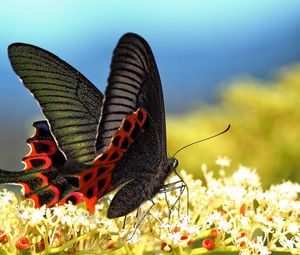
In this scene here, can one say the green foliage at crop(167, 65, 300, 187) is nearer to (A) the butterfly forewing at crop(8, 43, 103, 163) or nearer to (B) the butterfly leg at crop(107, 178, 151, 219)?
(B) the butterfly leg at crop(107, 178, 151, 219)

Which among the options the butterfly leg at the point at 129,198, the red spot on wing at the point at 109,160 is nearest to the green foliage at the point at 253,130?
the butterfly leg at the point at 129,198

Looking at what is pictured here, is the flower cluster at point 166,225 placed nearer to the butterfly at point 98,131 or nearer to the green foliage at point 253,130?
the butterfly at point 98,131

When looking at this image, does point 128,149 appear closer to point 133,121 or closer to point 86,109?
point 133,121

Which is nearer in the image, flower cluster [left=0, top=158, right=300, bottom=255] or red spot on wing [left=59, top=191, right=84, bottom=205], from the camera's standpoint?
flower cluster [left=0, top=158, right=300, bottom=255]

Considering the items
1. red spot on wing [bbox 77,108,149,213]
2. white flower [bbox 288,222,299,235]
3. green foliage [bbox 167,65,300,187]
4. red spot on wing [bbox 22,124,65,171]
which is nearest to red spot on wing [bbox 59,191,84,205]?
red spot on wing [bbox 77,108,149,213]

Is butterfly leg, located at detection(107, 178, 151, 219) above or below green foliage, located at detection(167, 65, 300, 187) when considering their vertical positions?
below

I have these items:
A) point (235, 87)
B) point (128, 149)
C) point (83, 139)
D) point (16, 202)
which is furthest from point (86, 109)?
point (235, 87)
